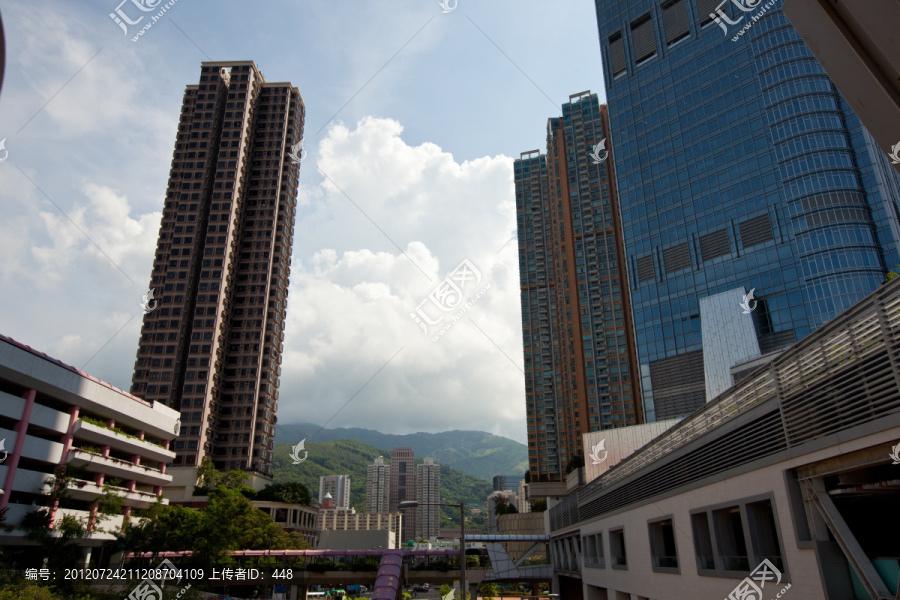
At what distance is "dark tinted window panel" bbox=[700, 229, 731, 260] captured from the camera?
91125 mm

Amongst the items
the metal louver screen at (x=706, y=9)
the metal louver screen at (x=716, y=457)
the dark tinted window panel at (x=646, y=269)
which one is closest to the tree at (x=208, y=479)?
the dark tinted window panel at (x=646, y=269)

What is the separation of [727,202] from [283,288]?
281 ft

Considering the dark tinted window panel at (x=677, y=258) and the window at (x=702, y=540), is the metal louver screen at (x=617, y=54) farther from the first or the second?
the window at (x=702, y=540)

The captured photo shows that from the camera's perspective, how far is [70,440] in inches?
1886

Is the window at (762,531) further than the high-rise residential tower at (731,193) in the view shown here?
No

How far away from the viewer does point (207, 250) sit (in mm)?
115500

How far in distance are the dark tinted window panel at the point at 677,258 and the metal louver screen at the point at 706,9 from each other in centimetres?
3931

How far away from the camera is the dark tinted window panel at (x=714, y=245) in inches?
3588

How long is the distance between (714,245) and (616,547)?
64017 millimetres

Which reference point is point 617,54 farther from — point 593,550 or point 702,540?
point 702,540

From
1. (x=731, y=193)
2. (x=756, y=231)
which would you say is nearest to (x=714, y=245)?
(x=756, y=231)

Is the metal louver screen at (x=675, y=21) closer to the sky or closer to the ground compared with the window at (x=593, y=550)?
closer to the sky

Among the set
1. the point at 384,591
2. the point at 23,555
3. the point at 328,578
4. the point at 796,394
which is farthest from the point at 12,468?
the point at 796,394

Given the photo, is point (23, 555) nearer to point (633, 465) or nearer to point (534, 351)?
point (633, 465)
